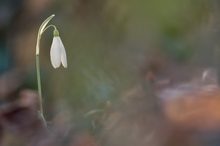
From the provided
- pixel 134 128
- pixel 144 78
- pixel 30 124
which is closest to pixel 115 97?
pixel 144 78

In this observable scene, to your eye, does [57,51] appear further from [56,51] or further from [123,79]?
[123,79]

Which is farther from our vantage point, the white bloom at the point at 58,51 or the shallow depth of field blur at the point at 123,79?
the white bloom at the point at 58,51

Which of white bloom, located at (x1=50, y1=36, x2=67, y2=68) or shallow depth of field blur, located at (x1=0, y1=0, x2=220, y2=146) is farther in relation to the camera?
white bloom, located at (x1=50, y1=36, x2=67, y2=68)

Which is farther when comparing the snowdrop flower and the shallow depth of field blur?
the snowdrop flower

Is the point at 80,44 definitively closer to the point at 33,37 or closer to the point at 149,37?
the point at 149,37

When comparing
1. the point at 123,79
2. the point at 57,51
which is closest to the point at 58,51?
the point at 57,51

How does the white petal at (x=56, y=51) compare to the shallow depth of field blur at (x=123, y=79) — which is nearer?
the shallow depth of field blur at (x=123, y=79)

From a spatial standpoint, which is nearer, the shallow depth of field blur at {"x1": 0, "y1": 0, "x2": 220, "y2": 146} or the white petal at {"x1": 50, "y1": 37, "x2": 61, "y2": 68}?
the shallow depth of field blur at {"x1": 0, "y1": 0, "x2": 220, "y2": 146}

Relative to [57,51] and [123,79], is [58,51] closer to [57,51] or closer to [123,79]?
[57,51]
